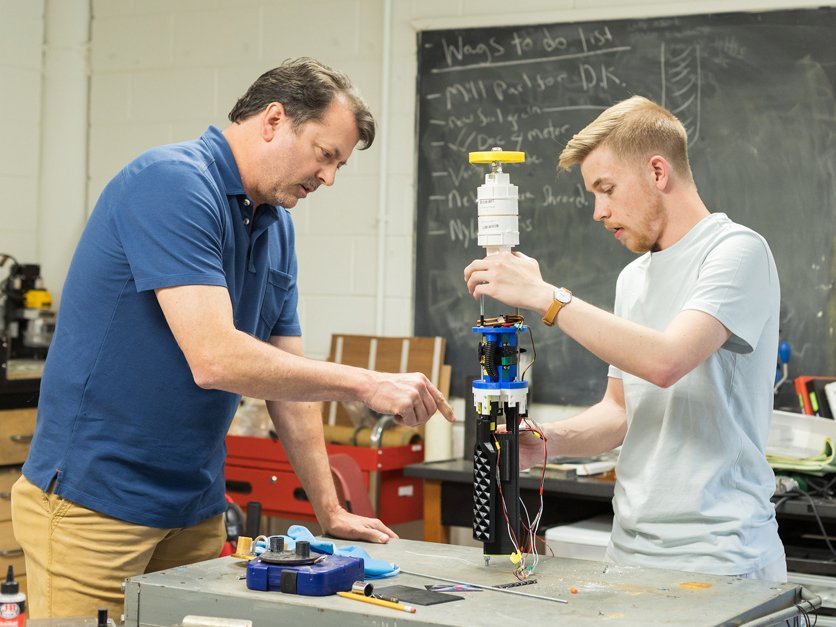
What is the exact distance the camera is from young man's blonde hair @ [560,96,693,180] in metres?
1.79

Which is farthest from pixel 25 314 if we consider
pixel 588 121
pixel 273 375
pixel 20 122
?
pixel 273 375

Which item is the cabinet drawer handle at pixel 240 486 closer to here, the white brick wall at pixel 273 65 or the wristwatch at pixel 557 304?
the white brick wall at pixel 273 65

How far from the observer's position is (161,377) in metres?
1.80

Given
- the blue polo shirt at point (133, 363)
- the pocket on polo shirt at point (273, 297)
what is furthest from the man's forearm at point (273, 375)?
the pocket on polo shirt at point (273, 297)

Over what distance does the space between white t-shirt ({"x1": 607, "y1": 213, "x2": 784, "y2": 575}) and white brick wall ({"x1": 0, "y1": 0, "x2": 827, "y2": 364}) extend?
1.92 metres

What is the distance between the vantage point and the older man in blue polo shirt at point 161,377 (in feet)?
5.61

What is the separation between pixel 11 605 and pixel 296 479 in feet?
6.97

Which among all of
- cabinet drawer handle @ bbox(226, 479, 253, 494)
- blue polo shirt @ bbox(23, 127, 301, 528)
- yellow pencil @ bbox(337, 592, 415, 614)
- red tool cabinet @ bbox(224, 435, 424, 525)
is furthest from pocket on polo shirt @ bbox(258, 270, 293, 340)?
cabinet drawer handle @ bbox(226, 479, 253, 494)

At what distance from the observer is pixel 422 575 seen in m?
1.59

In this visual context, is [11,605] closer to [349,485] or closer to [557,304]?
[557,304]

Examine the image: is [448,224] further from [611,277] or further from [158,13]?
[158,13]

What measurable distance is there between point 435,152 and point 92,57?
1.63 m

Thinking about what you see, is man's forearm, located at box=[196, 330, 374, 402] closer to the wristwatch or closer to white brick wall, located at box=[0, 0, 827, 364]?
the wristwatch

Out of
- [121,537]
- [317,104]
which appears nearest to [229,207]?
[317,104]
